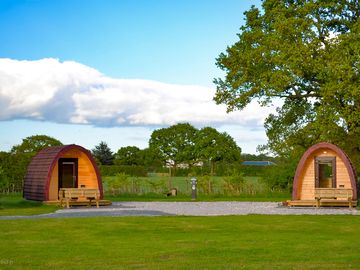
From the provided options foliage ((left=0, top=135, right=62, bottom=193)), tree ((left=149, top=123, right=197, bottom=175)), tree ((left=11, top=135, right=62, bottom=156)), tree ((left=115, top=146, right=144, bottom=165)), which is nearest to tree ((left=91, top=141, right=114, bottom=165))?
tree ((left=115, top=146, right=144, bottom=165))

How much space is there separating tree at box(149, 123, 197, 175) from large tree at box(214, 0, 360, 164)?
191 ft

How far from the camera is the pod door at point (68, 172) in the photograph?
3078cm

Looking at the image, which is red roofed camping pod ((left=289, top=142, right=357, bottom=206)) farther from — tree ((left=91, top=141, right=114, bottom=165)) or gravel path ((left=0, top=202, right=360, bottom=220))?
tree ((left=91, top=141, right=114, bottom=165))

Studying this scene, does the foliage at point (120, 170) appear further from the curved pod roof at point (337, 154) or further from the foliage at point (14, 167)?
the curved pod roof at point (337, 154)

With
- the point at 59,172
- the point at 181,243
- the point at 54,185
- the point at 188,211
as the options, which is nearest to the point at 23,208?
the point at 54,185

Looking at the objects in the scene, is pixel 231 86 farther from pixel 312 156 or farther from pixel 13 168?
pixel 13 168

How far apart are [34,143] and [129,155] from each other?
33.7 meters

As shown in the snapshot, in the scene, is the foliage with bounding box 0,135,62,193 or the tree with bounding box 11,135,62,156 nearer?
the foliage with bounding box 0,135,62,193

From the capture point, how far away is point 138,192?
117 ft

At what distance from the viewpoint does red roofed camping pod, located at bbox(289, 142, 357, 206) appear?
95.2 ft

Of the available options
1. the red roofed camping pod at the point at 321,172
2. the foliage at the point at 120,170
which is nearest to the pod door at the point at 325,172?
the red roofed camping pod at the point at 321,172

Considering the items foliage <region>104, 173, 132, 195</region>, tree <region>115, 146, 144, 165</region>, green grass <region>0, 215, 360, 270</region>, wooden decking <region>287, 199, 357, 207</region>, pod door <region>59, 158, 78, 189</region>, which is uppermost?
tree <region>115, 146, 144, 165</region>

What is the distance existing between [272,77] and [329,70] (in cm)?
272

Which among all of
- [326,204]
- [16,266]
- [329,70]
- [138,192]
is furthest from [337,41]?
[16,266]
